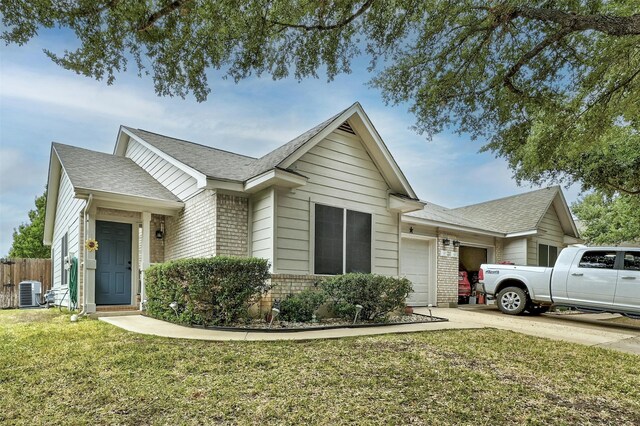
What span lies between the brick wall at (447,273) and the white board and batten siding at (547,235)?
3615 mm

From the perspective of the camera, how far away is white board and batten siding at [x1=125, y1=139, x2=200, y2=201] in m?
9.19

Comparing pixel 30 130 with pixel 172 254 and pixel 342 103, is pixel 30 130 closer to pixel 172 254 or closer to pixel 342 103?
pixel 172 254

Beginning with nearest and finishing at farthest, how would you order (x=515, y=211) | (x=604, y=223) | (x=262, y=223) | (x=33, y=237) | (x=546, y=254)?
1. (x=262, y=223)
2. (x=546, y=254)
3. (x=515, y=211)
4. (x=33, y=237)
5. (x=604, y=223)

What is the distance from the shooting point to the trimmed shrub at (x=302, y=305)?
289 inches

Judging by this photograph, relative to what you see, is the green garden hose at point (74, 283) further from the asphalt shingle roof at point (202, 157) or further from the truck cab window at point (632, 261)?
the truck cab window at point (632, 261)

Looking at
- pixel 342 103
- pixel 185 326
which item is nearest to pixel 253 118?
pixel 342 103

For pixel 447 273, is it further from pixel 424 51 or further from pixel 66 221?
pixel 66 221

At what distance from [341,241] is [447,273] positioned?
5.34m

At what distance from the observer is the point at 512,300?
10172 millimetres

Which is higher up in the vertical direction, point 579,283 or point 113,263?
point 113,263

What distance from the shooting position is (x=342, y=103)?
33.2 feet

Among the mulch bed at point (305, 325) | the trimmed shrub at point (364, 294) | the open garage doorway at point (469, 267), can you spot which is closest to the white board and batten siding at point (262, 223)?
the mulch bed at point (305, 325)

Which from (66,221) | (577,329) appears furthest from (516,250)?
(66,221)

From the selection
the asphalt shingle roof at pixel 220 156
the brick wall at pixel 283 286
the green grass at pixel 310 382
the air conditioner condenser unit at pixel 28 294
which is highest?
the asphalt shingle roof at pixel 220 156
